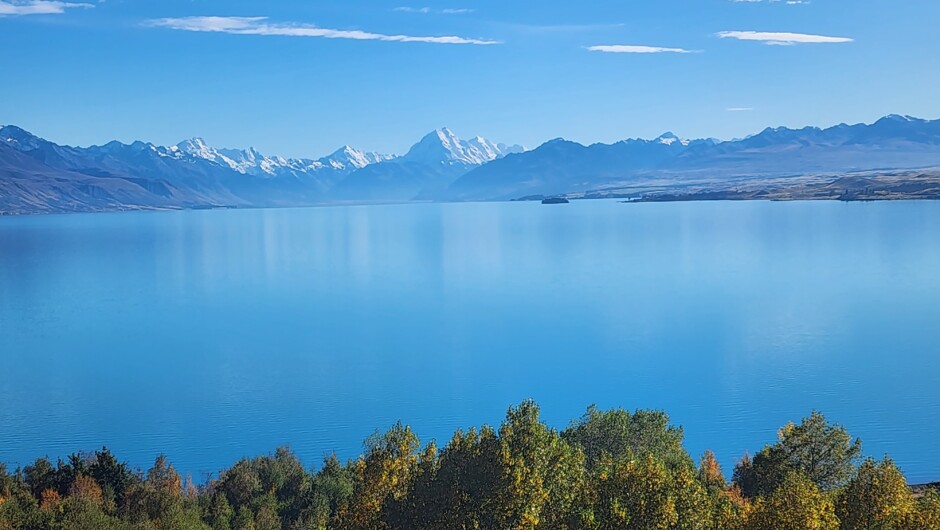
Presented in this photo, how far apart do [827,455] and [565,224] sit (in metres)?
172

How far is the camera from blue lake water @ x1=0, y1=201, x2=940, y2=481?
45719 millimetres

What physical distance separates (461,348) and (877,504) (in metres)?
46.8

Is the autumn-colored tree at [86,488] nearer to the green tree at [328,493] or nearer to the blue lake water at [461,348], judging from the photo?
the green tree at [328,493]

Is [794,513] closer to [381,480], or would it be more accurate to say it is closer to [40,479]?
[381,480]

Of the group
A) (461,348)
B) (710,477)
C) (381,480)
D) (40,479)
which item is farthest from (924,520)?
(461,348)

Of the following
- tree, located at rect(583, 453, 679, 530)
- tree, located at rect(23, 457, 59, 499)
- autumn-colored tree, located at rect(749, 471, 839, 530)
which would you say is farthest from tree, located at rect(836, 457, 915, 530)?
tree, located at rect(23, 457, 59, 499)

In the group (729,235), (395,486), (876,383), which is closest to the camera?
(395,486)

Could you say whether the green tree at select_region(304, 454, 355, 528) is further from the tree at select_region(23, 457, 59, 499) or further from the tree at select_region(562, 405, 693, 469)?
the tree at select_region(23, 457, 59, 499)

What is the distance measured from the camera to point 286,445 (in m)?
42.5

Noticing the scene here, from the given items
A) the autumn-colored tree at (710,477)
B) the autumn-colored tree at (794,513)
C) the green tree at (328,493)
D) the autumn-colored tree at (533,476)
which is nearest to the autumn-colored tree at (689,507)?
the autumn-colored tree at (794,513)

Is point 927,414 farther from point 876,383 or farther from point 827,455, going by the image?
point 827,455

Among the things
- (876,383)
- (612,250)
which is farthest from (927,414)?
(612,250)

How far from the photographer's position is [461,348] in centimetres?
6366

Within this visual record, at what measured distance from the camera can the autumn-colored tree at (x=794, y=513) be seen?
52.1 feet
